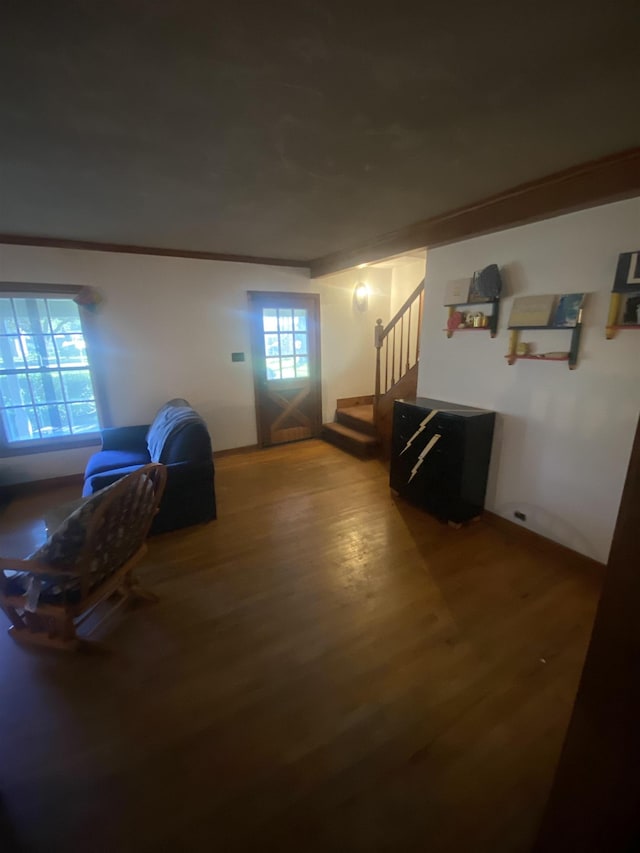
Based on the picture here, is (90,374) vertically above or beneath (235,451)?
above

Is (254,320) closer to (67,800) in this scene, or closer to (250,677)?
(250,677)

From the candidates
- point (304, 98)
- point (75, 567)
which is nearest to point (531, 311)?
point (304, 98)

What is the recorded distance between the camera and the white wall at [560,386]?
6.81ft

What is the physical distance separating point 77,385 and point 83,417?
355 mm

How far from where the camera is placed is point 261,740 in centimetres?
140

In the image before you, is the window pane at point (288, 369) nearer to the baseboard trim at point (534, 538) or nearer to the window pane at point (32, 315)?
the window pane at point (32, 315)

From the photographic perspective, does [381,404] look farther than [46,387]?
Yes

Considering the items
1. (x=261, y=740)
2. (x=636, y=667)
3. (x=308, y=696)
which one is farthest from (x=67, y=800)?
(x=636, y=667)

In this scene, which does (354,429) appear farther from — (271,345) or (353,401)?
(271,345)

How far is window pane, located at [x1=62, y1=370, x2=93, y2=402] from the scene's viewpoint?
3657mm

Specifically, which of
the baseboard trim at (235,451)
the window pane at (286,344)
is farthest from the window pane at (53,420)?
the window pane at (286,344)

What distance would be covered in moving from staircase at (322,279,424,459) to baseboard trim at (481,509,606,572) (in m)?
1.60

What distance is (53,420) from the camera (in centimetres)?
369

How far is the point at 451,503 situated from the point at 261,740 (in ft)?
6.68
